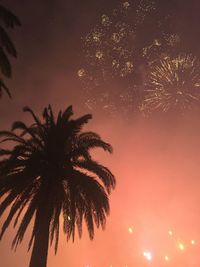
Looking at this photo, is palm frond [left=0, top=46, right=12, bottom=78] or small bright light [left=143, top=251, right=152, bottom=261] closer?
palm frond [left=0, top=46, right=12, bottom=78]

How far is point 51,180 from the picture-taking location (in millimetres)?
22297

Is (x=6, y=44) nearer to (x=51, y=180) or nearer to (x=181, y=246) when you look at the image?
(x=51, y=180)

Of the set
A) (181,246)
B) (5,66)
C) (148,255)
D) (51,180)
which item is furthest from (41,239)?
(148,255)

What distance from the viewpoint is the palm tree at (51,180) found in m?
21.8

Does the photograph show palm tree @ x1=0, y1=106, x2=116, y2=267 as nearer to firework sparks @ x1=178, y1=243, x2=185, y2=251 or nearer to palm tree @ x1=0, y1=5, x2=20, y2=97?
palm tree @ x1=0, y1=5, x2=20, y2=97

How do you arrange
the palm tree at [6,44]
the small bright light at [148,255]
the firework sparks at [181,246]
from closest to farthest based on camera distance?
the palm tree at [6,44] → the firework sparks at [181,246] → the small bright light at [148,255]

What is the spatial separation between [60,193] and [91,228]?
2958 mm

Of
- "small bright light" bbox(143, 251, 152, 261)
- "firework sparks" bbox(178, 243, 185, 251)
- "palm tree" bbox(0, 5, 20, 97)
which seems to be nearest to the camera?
"palm tree" bbox(0, 5, 20, 97)

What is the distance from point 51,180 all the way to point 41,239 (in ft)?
10.7

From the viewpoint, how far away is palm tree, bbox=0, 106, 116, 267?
21.8 metres


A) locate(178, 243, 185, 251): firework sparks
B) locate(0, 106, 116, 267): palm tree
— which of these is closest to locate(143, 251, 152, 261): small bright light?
locate(178, 243, 185, 251): firework sparks

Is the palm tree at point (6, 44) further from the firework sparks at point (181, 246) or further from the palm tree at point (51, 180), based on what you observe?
the firework sparks at point (181, 246)

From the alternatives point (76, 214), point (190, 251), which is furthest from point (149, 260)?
point (76, 214)

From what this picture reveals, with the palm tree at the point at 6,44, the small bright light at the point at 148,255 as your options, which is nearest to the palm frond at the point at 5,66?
the palm tree at the point at 6,44
